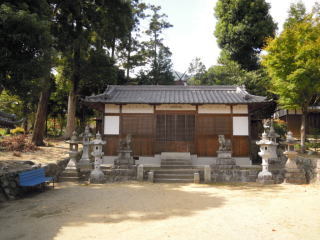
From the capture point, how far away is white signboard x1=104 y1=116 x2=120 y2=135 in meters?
13.9

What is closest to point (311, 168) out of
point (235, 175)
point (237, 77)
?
point (235, 175)

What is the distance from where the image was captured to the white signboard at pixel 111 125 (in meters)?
13.9

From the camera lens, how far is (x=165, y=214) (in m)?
6.50

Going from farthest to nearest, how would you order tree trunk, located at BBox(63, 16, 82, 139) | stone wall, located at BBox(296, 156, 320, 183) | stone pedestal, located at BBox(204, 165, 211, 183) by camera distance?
tree trunk, located at BBox(63, 16, 82, 139) → stone pedestal, located at BBox(204, 165, 211, 183) → stone wall, located at BBox(296, 156, 320, 183)

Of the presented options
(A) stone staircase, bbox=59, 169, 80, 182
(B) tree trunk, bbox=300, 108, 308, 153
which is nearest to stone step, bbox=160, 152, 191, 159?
(A) stone staircase, bbox=59, 169, 80, 182

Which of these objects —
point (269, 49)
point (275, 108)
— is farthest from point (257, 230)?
point (275, 108)

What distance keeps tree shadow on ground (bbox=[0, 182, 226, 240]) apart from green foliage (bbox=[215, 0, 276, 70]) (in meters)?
18.6

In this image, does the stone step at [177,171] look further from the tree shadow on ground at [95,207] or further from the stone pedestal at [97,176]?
the stone pedestal at [97,176]

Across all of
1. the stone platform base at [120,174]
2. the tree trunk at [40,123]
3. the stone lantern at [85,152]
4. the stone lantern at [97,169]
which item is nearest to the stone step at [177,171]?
the stone platform base at [120,174]

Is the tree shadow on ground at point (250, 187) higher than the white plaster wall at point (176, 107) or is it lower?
lower

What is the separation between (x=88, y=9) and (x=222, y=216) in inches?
651

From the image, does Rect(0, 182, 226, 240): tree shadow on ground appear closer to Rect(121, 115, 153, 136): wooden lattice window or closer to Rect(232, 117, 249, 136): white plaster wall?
Rect(121, 115, 153, 136): wooden lattice window

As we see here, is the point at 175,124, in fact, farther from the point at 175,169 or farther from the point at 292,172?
the point at 292,172

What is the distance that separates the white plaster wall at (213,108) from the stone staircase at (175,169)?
9.12 feet
